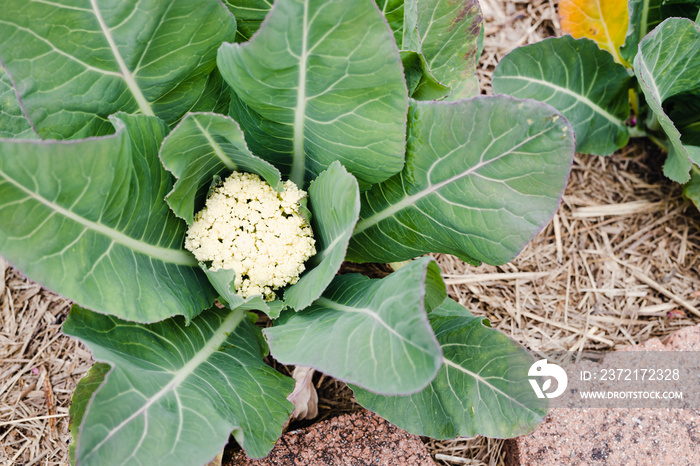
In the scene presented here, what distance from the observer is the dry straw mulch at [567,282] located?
1.77 m

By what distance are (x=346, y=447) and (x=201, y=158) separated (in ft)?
3.35

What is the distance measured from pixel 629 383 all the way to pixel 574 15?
1426mm

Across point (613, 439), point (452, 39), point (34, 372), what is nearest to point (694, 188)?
point (613, 439)

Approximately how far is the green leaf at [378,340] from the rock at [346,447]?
1.89 feet

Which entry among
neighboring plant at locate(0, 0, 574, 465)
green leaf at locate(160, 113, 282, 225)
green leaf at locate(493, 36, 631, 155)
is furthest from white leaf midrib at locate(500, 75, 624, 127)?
green leaf at locate(160, 113, 282, 225)

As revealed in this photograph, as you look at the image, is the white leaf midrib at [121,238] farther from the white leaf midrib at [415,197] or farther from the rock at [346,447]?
the rock at [346,447]

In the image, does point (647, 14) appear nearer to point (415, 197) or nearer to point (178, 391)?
point (415, 197)

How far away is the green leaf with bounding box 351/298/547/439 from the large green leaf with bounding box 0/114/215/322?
65 centimetres

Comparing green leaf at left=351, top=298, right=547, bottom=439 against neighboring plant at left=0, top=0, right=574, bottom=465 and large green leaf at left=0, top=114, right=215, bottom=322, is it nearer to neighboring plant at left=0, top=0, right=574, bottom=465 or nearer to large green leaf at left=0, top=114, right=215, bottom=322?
neighboring plant at left=0, top=0, right=574, bottom=465

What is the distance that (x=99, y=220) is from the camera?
3.61 ft

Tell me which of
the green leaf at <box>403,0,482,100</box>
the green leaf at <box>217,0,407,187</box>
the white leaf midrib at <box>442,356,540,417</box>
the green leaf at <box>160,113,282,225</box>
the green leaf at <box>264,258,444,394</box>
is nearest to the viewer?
the green leaf at <box>264,258,444,394</box>

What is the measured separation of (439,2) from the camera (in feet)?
5.11

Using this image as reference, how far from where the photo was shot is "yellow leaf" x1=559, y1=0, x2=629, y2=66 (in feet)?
6.50

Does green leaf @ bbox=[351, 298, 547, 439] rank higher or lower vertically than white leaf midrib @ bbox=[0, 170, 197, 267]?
lower
